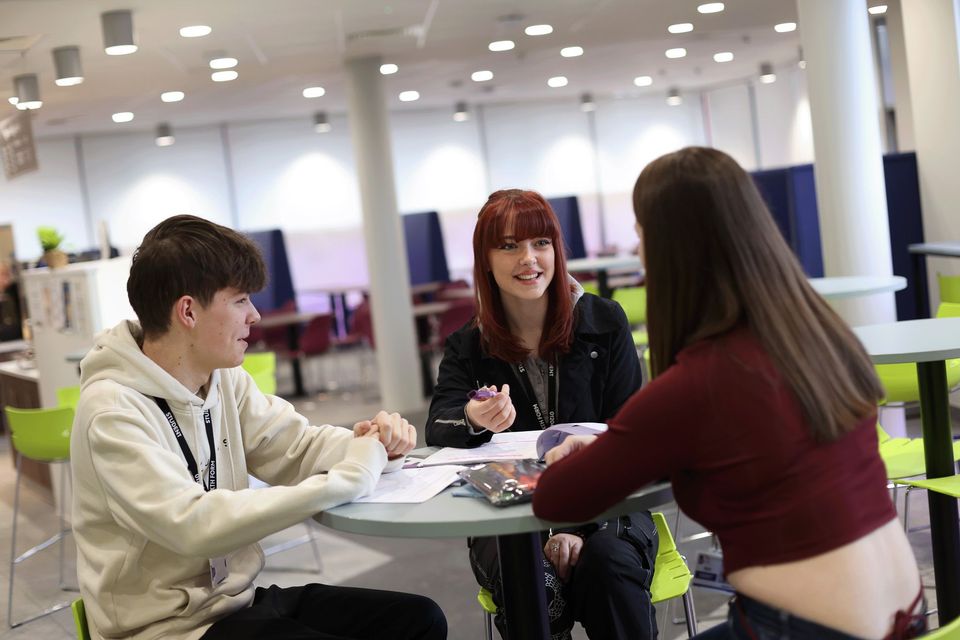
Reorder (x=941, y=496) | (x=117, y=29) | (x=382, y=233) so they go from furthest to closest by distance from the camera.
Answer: (x=382, y=233)
(x=117, y=29)
(x=941, y=496)

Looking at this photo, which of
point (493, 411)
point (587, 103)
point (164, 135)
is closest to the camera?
point (493, 411)

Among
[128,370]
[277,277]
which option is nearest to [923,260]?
[128,370]

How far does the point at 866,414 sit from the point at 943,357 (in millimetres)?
1203

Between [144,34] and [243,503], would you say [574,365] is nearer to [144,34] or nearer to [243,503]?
[243,503]

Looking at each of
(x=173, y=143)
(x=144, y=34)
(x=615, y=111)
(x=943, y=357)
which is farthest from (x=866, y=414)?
(x=615, y=111)

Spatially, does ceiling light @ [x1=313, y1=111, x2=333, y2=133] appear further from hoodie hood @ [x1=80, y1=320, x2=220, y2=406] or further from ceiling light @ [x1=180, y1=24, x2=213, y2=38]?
hoodie hood @ [x1=80, y1=320, x2=220, y2=406]

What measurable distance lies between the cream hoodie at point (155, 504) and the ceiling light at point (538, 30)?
7018 millimetres

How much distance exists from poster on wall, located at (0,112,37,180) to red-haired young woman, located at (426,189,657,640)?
20.3 feet

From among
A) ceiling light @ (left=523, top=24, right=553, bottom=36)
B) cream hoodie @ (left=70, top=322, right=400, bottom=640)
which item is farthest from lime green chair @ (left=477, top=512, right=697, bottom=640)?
ceiling light @ (left=523, top=24, right=553, bottom=36)

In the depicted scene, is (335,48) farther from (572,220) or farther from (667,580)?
(667,580)

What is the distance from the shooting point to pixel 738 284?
153cm

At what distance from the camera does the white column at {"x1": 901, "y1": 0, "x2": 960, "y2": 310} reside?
22.0 feet

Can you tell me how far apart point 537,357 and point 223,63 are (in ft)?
22.4

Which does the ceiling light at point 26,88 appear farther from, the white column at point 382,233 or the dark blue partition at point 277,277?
the dark blue partition at point 277,277
